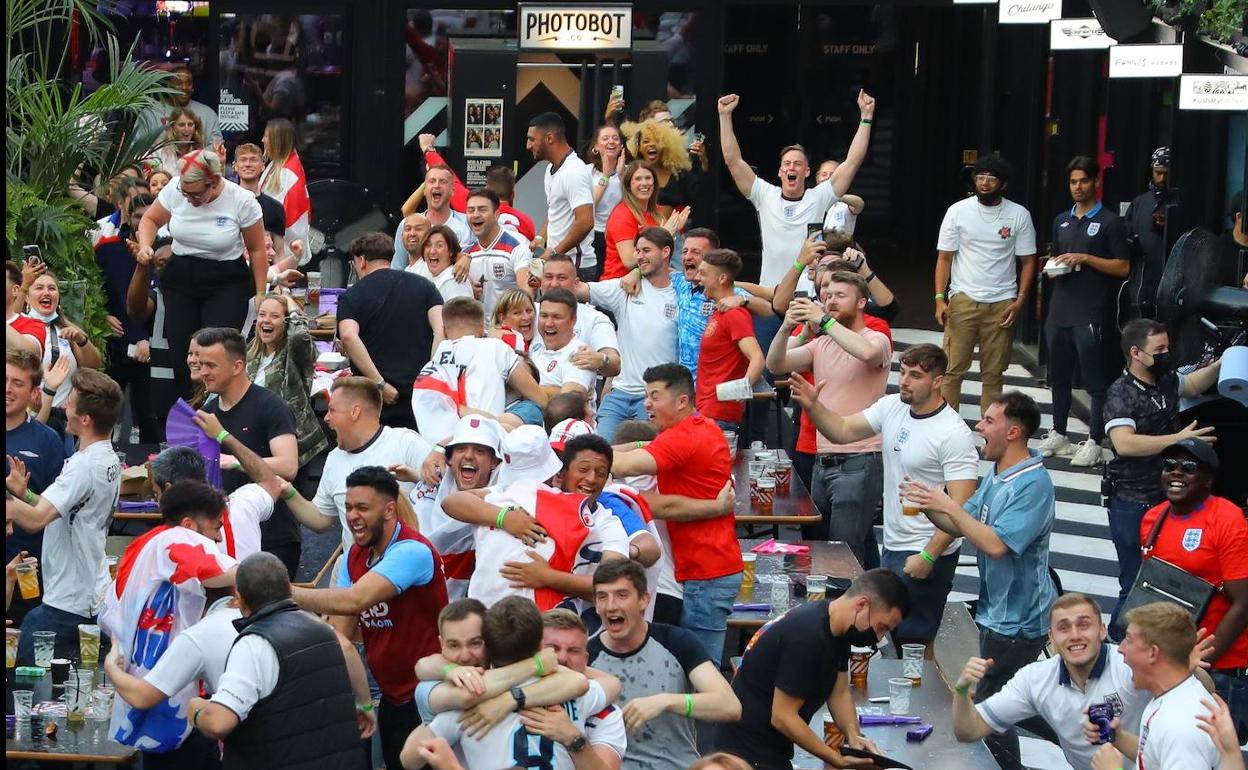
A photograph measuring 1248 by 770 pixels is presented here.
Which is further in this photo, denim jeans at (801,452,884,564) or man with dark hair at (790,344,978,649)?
denim jeans at (801,452,884,564)

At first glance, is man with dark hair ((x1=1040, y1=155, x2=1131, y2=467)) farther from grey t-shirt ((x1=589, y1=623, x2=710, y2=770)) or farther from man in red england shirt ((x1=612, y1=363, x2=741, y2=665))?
grey t-shirt ((x1=589, y1=623, x2=710, y2=770))

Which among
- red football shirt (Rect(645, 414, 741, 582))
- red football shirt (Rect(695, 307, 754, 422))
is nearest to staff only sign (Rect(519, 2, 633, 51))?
red football shirt (Rect(695, 307, 754, 422))

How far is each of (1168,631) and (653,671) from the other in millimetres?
1742

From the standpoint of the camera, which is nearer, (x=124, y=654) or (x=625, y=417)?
(x=124, y=654)

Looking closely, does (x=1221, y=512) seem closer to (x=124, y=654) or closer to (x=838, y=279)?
(x=838, y=279)

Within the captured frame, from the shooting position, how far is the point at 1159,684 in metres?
6.51

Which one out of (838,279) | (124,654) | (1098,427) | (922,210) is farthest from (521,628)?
(922,210)

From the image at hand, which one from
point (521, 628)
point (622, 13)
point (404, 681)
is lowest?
point (404, 681)

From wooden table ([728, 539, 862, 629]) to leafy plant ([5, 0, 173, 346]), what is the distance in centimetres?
503

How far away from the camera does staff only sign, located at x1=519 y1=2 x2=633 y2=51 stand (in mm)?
17609

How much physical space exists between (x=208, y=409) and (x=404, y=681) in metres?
2.32

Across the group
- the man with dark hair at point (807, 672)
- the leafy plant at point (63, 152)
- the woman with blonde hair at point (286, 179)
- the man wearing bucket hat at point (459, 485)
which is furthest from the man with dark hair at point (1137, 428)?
the woman with blonde hair at point (286, 179)

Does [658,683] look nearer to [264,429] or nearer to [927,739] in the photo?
[927,739]

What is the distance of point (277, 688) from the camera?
6.25 meters
